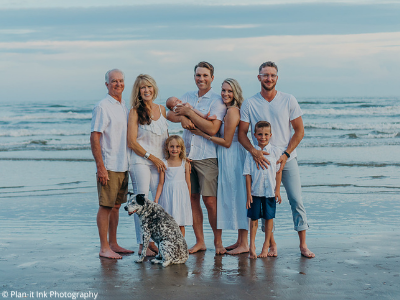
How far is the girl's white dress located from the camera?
4.98m

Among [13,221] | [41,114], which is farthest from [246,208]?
[41,114]

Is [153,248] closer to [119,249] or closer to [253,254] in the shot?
[119,249]

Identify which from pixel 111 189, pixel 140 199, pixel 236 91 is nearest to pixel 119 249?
pixel 111 189

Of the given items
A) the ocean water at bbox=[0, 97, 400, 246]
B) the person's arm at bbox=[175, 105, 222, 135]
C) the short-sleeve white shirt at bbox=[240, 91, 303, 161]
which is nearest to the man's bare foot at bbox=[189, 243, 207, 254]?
the ocean water at bbox=[0, 97, 400, 246]

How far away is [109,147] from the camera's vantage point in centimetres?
493

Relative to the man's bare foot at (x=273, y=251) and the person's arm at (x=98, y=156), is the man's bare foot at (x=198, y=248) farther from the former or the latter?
the person's arm at (x=98, y=156)

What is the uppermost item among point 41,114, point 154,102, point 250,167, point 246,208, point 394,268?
point 41,114

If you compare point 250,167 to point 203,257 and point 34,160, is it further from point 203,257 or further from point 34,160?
point 34,160

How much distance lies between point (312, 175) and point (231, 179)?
20.2 feet

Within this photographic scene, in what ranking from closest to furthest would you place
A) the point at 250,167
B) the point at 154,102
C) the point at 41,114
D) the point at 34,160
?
the point at 250,167, the point at 154,102, the point at 34,160, the point at 41,114

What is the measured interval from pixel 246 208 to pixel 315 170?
6.89 meters

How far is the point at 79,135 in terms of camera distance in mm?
21047

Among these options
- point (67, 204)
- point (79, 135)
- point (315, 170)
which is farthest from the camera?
point (79, 135)

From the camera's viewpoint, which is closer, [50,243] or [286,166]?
[286,166]
